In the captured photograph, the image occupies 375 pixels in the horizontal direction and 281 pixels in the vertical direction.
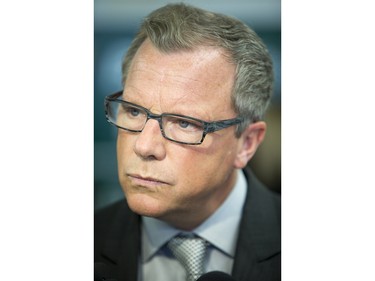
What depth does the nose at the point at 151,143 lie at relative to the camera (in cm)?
120

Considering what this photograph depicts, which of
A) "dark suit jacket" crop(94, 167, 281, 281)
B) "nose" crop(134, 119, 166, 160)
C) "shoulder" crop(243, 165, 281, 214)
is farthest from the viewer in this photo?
"shoulder" crop(243, 165, 281, 214)

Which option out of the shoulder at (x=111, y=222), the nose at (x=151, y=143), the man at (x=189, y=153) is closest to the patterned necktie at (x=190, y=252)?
the man at (x=189, y=153)

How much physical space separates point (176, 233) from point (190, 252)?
6cm

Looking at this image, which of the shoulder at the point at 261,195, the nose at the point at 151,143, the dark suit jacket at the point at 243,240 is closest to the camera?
the nose at the point at 151,143

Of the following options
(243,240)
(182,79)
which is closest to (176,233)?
(243,240)

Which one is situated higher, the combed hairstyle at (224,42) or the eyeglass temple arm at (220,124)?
the combed hairstyle at (224,42)

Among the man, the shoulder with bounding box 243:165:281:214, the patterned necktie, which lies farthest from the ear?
the patterned necktie

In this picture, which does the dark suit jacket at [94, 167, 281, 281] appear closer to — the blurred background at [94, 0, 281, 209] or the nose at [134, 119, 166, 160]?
the blurred background at [94, 0, 281, 209]

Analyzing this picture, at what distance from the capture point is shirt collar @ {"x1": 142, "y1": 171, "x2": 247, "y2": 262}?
136 centimetres

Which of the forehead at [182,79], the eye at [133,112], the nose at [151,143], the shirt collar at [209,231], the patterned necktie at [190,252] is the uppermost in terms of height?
the forehead at [182,79]

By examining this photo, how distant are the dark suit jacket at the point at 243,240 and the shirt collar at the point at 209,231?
0.07 feet

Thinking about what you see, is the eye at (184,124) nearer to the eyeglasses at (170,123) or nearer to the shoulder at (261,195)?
the eyeglasses at (170,123)
